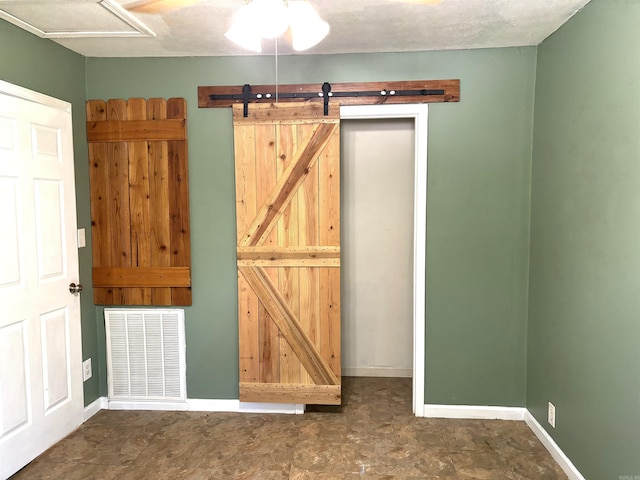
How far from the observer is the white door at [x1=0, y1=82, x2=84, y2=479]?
2.25m

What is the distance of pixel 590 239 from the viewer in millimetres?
2057

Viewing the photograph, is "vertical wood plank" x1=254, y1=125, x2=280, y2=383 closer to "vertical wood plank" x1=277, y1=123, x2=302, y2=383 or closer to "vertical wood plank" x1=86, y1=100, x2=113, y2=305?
"vertical wood plank" x1=277, y1=123, x2=302, y2=383

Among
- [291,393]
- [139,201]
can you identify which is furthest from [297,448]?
[139,201]

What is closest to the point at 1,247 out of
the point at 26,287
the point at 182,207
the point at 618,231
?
the point at 26,287

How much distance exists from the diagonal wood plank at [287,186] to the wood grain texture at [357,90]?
9.0 inches

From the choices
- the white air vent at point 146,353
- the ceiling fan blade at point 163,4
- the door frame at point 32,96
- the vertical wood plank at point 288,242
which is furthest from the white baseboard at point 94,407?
the ceiling fan blade at point 163,4

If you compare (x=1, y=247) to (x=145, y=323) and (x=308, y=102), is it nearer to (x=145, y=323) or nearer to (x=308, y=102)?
A: (x=145, y=323)

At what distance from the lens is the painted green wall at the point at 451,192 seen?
275 cm

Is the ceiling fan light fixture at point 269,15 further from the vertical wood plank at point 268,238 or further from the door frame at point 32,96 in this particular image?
the door frame at point 32,96

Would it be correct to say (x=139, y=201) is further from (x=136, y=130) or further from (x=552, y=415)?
(x=552, y=415)

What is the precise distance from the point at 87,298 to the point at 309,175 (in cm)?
176

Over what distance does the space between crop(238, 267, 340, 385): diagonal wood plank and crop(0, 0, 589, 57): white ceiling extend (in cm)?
150

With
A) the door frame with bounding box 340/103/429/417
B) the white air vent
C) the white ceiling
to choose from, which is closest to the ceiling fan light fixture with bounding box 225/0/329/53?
the white ceiling

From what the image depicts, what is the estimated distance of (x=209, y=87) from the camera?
2.86 meters
